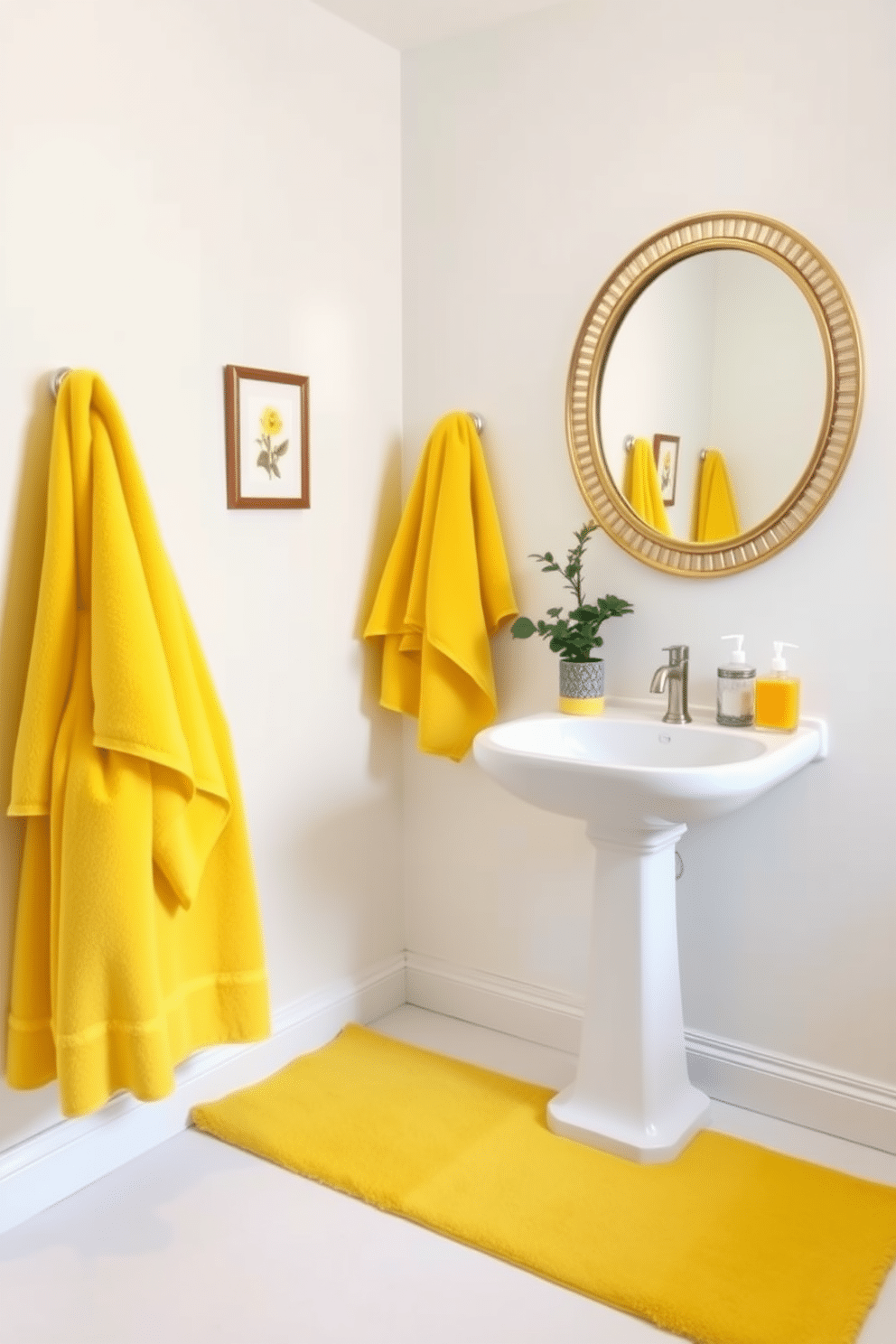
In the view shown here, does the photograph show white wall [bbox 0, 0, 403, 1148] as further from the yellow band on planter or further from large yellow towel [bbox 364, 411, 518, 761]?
the yellow band on planter

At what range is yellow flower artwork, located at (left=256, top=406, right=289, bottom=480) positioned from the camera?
237 cm

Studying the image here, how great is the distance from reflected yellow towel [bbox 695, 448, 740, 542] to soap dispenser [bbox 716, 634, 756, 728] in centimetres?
21

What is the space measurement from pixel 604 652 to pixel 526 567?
0.26m

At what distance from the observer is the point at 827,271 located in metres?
2.13

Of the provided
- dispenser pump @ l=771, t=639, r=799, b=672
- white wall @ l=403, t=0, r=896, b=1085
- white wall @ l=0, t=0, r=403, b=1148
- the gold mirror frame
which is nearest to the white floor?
white wall @ l=0, t=0, r=403, b=1148

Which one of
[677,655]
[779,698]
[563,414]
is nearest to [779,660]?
[779,698]

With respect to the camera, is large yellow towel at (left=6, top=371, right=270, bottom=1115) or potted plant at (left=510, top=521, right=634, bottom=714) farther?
potted plant at (left=510, top=521, right=634, bottom=714)

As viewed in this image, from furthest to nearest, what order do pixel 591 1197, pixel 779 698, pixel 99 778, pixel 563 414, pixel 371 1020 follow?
pixel 371 1020 < pixel 563 414 < pixel 779 698 < pixel 591 1197 < pixel 99 778

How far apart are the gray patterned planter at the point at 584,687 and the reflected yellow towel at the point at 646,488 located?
1.00 ft

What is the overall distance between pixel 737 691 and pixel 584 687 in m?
0.32

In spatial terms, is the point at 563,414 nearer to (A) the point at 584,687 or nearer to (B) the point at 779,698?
(A) the point at 584,687

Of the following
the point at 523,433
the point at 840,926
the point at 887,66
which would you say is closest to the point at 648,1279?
the point at 840,926

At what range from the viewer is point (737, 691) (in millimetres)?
2254

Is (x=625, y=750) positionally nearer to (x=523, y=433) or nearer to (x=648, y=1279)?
(x=523, y=433)
